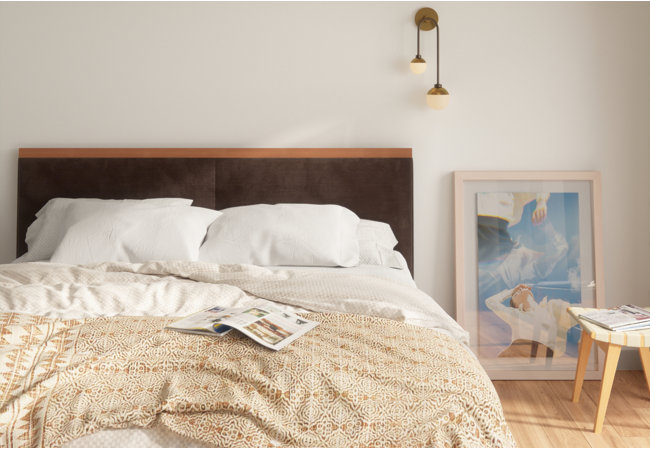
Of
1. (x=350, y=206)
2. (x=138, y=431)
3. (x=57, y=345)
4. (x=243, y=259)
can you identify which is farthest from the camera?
(x=350, y=206)

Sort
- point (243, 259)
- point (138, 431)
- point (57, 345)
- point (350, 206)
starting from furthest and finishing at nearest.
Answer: point (350, 206) < point (243, 259) < point (57, 345) < point (138, 431)

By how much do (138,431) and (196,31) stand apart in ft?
7.77

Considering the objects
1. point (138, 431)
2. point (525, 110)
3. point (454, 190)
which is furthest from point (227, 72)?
point (138, 431)

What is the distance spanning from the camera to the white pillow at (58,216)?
2371 mm

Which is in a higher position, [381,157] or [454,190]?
[381,157]

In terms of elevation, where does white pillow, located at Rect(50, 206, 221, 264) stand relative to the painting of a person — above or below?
above

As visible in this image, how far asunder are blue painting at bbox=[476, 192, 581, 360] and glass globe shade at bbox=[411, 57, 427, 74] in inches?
28.3

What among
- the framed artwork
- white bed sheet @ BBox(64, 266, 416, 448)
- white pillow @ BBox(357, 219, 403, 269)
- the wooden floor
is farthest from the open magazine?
the framed artwork

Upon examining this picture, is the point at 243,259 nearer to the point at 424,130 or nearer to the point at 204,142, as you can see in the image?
the point at 204,142

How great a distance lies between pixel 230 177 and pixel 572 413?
1.94m

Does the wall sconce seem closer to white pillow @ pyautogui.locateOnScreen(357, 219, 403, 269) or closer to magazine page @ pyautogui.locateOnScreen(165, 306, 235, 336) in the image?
white pillow @ pyautogui.locateOnScreen(357, 219, 403, 269)

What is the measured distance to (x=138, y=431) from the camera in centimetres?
86

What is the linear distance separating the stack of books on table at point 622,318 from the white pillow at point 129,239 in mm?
1696

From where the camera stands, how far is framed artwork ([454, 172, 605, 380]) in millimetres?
2672
